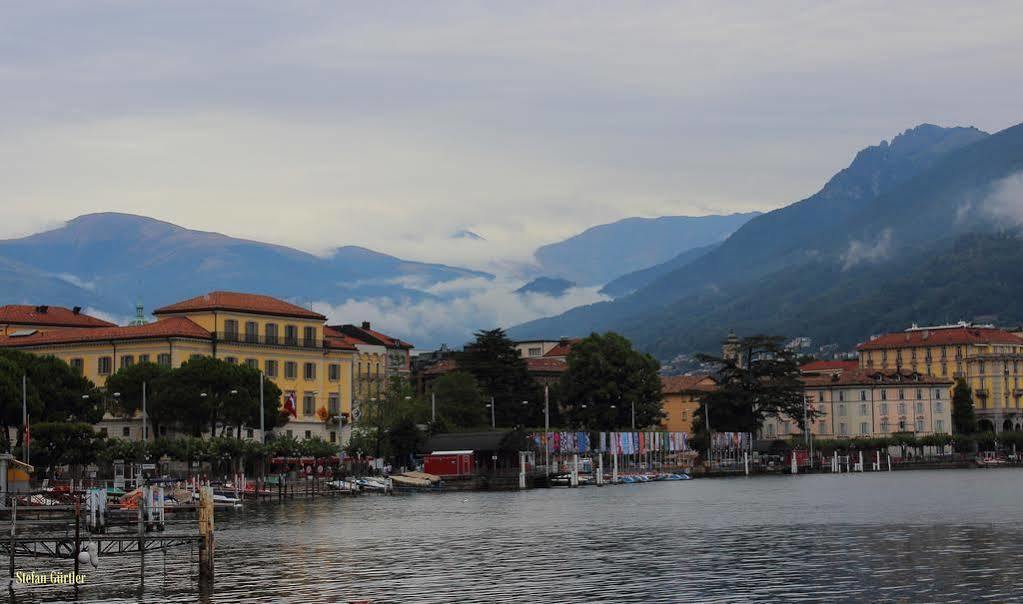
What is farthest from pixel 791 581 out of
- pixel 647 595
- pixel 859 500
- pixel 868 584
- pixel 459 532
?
pixel 859 500

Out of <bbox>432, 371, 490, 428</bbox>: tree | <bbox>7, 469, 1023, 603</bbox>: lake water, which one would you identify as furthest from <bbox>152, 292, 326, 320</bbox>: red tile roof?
<bbox>7, 469, 1023, 603</bbox>: lake water

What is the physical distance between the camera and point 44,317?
18612 cm

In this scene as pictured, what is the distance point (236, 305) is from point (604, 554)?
102 meters

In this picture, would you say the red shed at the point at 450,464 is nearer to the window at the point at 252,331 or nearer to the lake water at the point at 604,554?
the window at the point at 252,331

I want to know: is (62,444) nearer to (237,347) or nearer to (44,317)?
(237,347)

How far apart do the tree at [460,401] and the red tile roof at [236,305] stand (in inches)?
691

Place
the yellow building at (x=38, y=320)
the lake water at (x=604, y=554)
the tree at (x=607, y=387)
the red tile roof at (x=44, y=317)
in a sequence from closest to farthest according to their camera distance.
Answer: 1. the lake water at (x=604, y=554)
2. the yellow building at (x=38, y=320)
3. the red tile roof at (x=44, y=317)
4. the tree at (x=607, y=387)

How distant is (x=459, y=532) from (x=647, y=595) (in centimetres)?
3559

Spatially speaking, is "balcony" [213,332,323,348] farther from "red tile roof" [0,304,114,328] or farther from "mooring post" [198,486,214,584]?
"mooring post" [198,486,214,584]

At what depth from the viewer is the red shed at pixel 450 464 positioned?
16038cm

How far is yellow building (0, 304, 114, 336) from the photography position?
18212 centimetres

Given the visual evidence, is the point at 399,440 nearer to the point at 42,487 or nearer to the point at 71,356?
the point at 71,356

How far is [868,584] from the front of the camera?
59562 millimetres

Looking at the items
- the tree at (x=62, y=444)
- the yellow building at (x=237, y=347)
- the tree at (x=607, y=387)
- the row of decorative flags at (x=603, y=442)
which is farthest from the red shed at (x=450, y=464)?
the tree at (x=62, y=444)
